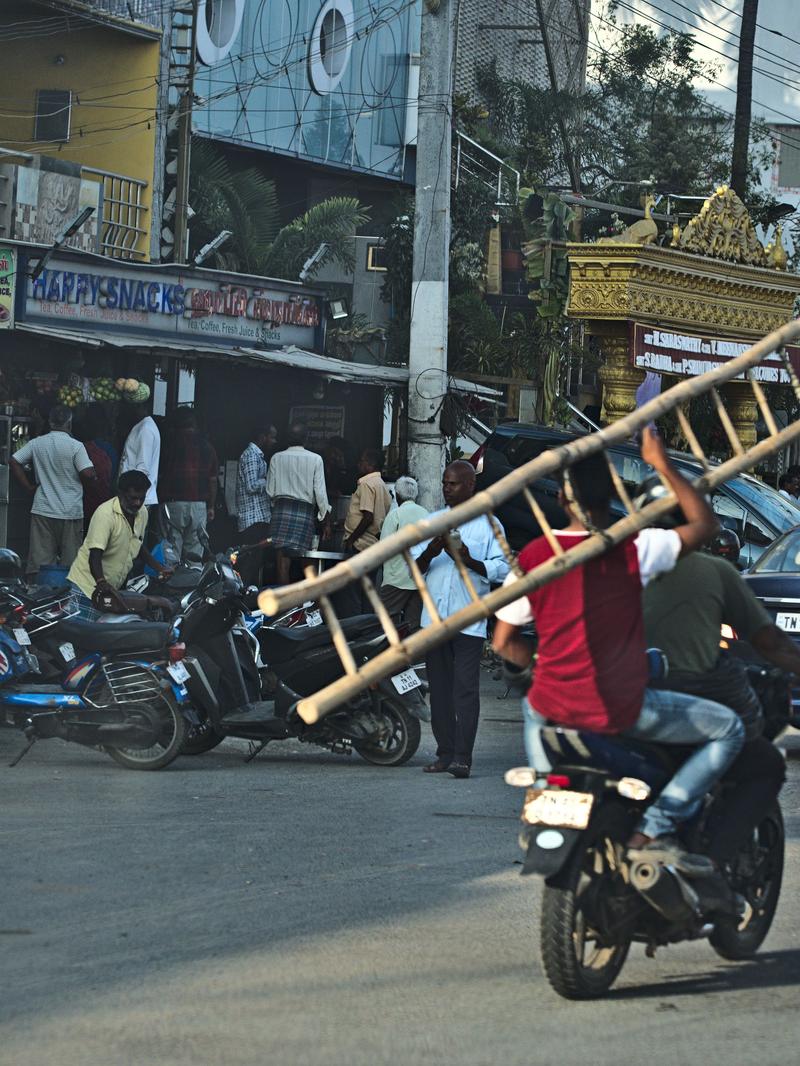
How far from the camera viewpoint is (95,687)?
1017 centimetres

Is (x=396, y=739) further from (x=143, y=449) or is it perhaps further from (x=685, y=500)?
(x=143, y=449)

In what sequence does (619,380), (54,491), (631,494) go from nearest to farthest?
(54,491)
(631,494)
(619,380)

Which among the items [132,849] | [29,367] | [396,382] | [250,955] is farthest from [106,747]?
[396,382]

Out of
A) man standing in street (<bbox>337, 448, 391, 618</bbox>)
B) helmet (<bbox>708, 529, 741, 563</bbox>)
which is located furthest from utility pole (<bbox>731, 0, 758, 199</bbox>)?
helmet (<bbox>708, 529, 741, 563</bbox>)

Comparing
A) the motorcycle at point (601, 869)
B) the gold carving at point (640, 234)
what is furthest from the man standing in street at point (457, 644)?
the gold carving at point (640, 234)

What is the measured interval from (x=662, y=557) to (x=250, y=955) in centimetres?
194

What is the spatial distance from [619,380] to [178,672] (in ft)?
51.3

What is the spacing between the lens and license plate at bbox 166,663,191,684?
33.2 ft

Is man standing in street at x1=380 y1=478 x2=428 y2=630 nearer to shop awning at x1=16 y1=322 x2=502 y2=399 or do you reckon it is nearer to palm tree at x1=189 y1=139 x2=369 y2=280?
shop awning at x1=16 y1=322 x2=502 y2=399

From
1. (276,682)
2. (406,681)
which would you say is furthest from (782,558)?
(276,682)

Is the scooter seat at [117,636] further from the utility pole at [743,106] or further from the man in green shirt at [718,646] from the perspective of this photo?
the utility pole at [743,106]

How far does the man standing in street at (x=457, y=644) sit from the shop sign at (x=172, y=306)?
7.92 m

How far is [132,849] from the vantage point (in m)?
7.80

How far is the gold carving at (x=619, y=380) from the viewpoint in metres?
24.9
